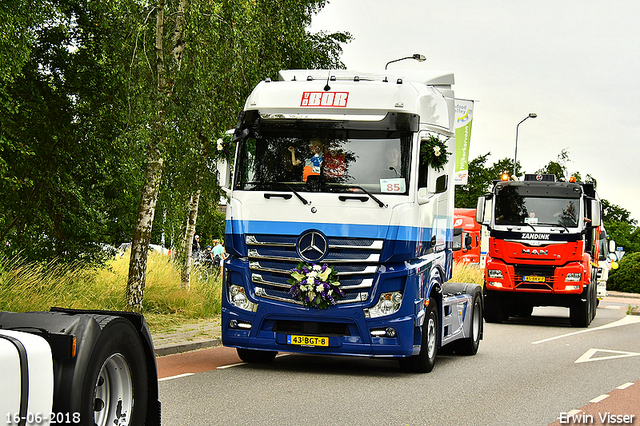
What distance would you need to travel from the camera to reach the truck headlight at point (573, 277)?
19.8 metres

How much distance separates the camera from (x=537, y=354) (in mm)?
13875

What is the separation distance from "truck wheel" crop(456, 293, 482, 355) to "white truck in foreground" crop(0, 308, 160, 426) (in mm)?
8882

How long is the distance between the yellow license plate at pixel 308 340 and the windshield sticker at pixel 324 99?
115 inches

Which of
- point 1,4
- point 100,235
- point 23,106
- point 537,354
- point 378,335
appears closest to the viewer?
point 378,335

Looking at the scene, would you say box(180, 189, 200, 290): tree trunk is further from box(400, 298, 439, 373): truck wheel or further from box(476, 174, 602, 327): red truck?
box(400, 298, 439, 373): truck wheel

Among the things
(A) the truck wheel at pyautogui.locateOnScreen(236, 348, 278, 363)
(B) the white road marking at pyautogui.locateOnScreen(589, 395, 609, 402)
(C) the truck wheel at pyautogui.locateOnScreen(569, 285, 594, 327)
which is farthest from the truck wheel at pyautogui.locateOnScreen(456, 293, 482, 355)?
(C) the truck wheel at pyautogui.locateOnScreen(569, 285, 594, 327)

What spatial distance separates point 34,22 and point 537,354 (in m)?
10.2

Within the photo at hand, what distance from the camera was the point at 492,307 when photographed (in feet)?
69.6

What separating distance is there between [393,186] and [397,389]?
245 cm

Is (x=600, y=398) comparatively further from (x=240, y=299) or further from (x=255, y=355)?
(x=255, y=355)

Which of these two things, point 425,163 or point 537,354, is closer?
point 425,163

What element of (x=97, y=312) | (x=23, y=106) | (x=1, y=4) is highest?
(x=1, y=4)

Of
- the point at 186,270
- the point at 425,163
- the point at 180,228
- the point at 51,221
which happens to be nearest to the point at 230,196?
the point at 425,163

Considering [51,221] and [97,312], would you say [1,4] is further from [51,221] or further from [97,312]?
[97,312]
